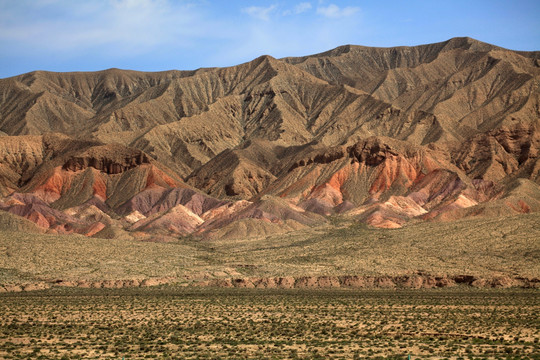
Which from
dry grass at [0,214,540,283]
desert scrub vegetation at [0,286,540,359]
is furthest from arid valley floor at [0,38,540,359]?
dry grass at [0,214,540,283]

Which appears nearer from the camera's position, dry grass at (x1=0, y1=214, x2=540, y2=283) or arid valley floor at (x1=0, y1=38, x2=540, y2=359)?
arid valley floor at (x1=0, y1=38, x2=540, y2=359)

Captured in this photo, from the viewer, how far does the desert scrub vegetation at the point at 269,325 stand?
33.4 metres

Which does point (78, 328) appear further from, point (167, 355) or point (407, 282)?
point (407, 282)

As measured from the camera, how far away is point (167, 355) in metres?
32.7

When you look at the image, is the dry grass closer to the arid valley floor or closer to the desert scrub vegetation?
the arid valley floor

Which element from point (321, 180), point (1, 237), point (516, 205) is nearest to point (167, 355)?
point (1, 237)

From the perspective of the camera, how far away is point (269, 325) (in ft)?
140

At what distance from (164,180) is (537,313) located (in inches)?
5551

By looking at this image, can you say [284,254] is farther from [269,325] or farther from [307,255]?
[269,325]

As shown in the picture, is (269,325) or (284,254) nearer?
(269,325)

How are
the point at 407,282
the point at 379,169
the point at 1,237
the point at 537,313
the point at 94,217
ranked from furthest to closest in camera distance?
the point at 379,169 → the point at 94,217 → the point at 1,237 → the point at 407,282 → the point at 537,313

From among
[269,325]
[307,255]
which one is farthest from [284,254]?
[269,325]

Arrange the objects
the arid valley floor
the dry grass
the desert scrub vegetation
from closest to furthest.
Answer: the desert scrub vegetation, the arid valley floor, the dry grass

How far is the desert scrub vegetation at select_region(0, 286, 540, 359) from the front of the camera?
3344cm
